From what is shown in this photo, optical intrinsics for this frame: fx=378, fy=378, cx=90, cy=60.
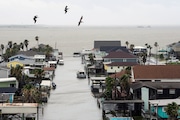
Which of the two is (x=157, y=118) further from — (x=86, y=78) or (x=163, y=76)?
(x=86, y=78)

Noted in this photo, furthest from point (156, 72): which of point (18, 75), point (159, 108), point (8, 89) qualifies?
point (8, 89)

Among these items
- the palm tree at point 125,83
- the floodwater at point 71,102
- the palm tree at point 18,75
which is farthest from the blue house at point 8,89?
the palm tree at point 125,83

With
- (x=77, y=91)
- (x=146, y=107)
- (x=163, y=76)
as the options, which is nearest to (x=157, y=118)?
(x=146, y=107)

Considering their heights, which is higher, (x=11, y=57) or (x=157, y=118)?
(x=11, y=57)

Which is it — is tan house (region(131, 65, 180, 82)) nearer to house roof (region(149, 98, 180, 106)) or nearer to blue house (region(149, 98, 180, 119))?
house roof (region(149, 98, 180, 106))

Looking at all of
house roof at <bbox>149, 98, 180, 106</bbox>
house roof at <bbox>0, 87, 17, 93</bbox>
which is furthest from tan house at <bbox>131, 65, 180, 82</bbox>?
house roof at <bbox>0, 87, 17, 93</bbox>

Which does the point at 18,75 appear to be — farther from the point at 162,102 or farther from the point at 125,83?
the point at 162,102
